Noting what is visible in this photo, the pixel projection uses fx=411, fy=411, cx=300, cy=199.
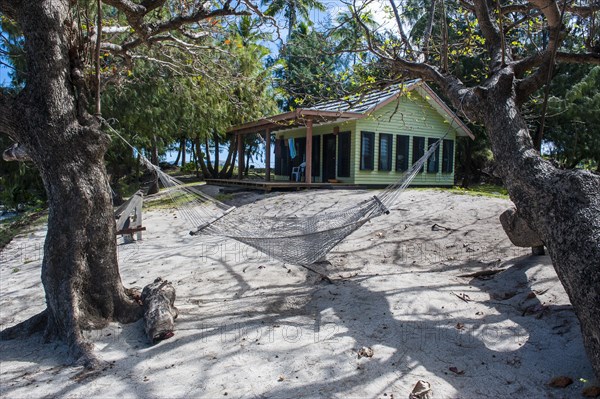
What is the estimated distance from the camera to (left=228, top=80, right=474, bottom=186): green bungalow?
10.9m

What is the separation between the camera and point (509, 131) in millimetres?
2760

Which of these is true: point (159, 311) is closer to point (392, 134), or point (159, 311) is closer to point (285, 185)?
point (285, 185)

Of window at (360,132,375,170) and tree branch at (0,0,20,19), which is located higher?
tree branch at (0,0,20,19)

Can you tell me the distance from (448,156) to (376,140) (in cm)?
292

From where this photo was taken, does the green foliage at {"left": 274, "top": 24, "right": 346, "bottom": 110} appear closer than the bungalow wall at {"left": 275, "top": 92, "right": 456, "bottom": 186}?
Yes

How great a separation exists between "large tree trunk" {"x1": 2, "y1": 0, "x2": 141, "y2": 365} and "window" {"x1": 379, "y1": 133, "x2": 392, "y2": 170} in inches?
368

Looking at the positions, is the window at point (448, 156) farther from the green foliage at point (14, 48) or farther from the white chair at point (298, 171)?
the green foliage at point (14, 48)

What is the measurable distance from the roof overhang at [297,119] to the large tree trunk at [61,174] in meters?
3.64

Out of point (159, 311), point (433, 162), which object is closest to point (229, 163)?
point (433, 162)

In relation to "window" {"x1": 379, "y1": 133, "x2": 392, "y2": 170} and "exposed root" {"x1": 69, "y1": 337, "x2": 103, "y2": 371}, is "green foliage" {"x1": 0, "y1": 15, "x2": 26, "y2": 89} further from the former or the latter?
"window" {"x1": 379, "y1": 133, "x2": 392, "y2": 170}

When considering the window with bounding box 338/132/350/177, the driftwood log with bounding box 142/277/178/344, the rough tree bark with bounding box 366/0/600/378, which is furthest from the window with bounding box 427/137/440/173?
the driftwood log with bounding box 142/277/178/344

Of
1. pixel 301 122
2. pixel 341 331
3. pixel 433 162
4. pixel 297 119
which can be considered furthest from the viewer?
pixel 433 162

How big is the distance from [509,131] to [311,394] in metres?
2.09

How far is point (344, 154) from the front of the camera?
11.5 m
